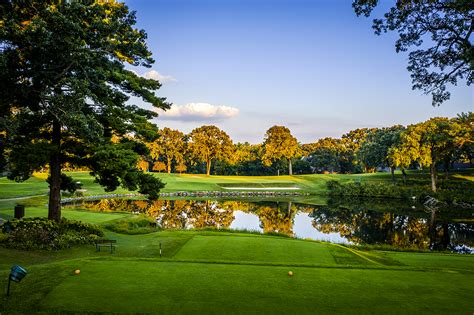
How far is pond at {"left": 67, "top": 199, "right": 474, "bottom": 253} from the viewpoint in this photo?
96.1ft

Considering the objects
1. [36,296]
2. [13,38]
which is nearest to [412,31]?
[36,296]

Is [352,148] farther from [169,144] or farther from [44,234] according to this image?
[44,234]

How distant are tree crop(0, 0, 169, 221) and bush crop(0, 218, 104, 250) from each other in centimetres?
148

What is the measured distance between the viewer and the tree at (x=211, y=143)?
9000 centimetres

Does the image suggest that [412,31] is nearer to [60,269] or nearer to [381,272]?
[381,272]

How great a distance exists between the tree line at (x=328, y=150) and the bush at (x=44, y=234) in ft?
29.0

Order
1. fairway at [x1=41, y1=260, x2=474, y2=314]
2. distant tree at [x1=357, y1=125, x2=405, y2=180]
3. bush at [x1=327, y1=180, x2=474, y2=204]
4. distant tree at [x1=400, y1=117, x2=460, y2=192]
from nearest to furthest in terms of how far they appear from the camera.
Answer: fairway at [x1=41, y1=260, x2=474, y2=314], bush at [x1=327, y1=180, x2=474, y2=204], distant tree at [x1=400, y1=117, x2=460, y2=192], distant tree at [x1=357, y1=125, x2=405, y2=180]

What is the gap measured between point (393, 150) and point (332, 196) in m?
13.4

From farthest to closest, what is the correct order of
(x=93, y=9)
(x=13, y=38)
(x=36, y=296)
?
(x=93, y=9), (x=13, y=38), (x=36, y=296)

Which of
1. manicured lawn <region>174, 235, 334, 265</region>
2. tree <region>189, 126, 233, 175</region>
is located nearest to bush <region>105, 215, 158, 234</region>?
manicured lawn <region>174, 235, 334, 265</region>

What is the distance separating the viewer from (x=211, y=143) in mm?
90438

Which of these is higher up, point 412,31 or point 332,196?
point 412,31

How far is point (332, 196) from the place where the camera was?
67.0 meters

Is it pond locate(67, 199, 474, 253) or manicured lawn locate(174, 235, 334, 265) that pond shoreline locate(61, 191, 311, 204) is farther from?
manicured lawn locate(174, 235, 334, 265)
